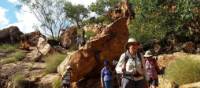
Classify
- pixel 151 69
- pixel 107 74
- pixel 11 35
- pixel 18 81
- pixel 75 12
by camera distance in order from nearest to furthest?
pixel 151 69 < pixel 107 74 < pixel 18 81 < pixel 11 35 < pixel 75 12

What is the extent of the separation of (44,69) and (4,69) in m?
3.43

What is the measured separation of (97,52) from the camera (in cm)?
2400

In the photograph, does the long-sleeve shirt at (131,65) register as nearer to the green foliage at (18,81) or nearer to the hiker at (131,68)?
the hiker at (131,68)

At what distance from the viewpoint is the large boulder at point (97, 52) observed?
23.9 m

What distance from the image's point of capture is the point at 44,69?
2942 centimetres

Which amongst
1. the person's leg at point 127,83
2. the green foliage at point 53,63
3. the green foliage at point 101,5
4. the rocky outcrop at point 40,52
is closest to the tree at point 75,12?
the green foliage at point 101,5

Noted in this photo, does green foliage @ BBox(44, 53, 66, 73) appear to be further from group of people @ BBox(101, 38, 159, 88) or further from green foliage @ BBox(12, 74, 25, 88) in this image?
group of people @ BBox(101, 38, 159, 88)

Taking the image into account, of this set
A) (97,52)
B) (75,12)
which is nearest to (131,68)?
(97,52)

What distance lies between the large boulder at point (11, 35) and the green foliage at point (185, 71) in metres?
30.8

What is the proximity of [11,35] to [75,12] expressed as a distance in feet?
51.4

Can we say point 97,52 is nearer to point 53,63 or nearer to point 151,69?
point 53,63

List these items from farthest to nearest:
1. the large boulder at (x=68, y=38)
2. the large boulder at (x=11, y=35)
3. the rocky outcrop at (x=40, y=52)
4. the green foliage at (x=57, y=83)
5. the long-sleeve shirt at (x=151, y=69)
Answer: the large boulder at (x=11, y=35) < the large boulder at (x=68, y=38) < the rocky outcrop at (x=40, y=52) < the green foliage at (x=57, y=83) < the long-sleeve shirt at (x=151, y=69)

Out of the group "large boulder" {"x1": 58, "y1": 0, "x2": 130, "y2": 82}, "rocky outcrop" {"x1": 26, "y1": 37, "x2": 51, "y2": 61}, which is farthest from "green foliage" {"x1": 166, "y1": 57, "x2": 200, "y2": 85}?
"rocky outcrop" {"x1": 26, "y1": 37, "x2": 51, "y2": 61}

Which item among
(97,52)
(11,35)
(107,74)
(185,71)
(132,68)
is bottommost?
(185,71)
